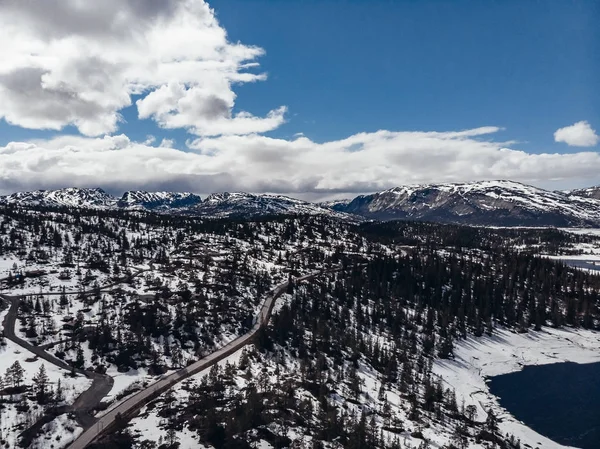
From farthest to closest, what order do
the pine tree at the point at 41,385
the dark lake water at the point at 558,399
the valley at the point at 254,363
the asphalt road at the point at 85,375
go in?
the dark lake water at the point at 558,399 → the pine tree at the point at 41,385 → the asphalt road at the point at 85,375 → the valley at the point at 254,363

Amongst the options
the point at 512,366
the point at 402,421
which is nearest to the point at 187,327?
the point at 402,421

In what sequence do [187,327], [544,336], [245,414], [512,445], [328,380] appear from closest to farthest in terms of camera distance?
[245,414] → [512,445] → [328,380] → [187,327] → [544,336]

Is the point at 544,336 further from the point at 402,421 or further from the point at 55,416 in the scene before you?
the point at 55,416

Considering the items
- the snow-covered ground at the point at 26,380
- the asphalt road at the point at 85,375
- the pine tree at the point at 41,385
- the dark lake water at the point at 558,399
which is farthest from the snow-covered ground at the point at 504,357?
the pine tree at the point at 41,385

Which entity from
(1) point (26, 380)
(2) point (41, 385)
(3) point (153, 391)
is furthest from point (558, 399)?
(1) point (26, 380)

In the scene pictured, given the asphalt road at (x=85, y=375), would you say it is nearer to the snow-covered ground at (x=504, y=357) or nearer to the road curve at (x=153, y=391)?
the road curve at (x=153, y=391)

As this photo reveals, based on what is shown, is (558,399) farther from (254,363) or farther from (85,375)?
(85,375)

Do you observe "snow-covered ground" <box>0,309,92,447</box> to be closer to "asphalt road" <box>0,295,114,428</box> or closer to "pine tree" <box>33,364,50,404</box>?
"pine tree" <box>33,364,50,404</box>
